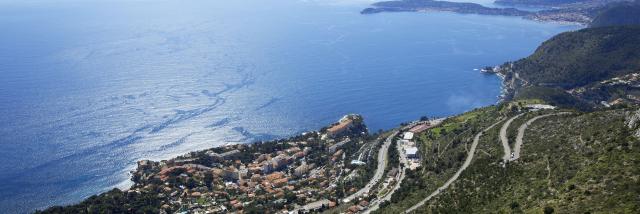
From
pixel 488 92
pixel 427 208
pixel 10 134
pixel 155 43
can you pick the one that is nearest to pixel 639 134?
pixel 427 208

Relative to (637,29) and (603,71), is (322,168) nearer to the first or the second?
(603,71)

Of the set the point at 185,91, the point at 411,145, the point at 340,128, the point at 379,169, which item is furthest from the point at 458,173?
the point at 185,91

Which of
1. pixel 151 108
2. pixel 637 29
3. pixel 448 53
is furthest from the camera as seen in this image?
pixel 448 53

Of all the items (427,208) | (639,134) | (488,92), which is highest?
(639,134)

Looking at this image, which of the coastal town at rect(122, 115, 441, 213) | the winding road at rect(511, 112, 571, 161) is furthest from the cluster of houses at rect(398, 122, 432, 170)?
the winding road at rect(511, 112, 571, 161)

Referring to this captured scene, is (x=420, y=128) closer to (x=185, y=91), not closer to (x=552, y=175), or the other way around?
(x=552, y=175)

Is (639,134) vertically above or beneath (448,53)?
above

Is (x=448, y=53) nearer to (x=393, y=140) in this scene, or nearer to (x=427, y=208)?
(x=393, y=140)

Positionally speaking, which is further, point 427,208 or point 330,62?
point 330,62

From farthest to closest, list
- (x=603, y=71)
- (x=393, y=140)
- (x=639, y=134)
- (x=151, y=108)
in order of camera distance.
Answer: (x=603, y=71), (x=151, y=108), (x=393, y=140), (x=639, y=134)
